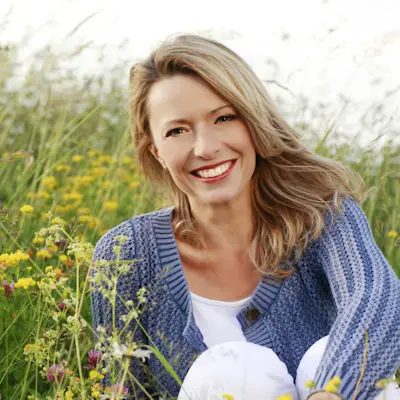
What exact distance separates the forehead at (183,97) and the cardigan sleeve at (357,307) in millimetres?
503

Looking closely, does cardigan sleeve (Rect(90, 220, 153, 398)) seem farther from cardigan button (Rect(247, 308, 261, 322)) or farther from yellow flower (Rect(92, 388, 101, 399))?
yellow flower (Rect(92, 388, 101, 399))

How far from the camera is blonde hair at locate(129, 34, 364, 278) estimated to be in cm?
231

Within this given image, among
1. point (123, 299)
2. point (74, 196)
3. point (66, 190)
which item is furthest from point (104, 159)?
point (123, 299)

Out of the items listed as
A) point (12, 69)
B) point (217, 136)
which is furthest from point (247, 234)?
point (12, 69)

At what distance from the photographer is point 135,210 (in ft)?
10.7

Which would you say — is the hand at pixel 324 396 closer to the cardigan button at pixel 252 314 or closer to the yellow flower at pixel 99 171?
the cardigan button at pixel 252 314

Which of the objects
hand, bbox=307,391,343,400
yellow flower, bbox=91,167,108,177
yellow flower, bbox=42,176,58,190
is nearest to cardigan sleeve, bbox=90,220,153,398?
hand, bbox=307,391,343,400

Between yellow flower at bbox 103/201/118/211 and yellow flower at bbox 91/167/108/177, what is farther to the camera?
yellow flower at bbox 91/167/108/177

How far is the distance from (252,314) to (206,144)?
0.53 metres

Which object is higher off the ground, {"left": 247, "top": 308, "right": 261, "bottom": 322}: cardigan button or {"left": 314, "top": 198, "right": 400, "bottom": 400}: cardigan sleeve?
{"left": 314, "top": 198, "right": 400, "bottom": 400}: cardigan sleeve

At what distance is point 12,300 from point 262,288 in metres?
0.76

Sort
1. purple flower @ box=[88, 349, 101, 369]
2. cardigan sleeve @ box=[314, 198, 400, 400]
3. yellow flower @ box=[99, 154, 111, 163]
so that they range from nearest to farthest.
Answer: cardigan sleeve @ box=[314, 198, 400, 400] < purple flower @ box=[88, 349, 101, 369] < yellow flower @ box=[99, 154, 111, 163]

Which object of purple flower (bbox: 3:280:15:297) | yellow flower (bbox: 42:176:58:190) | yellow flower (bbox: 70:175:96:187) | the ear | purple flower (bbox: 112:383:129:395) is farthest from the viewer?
yellow flower (bbox: 70:175:96:187)

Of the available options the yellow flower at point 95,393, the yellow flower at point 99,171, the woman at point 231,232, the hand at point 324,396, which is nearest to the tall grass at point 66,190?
the yellow flower at point 99,171
